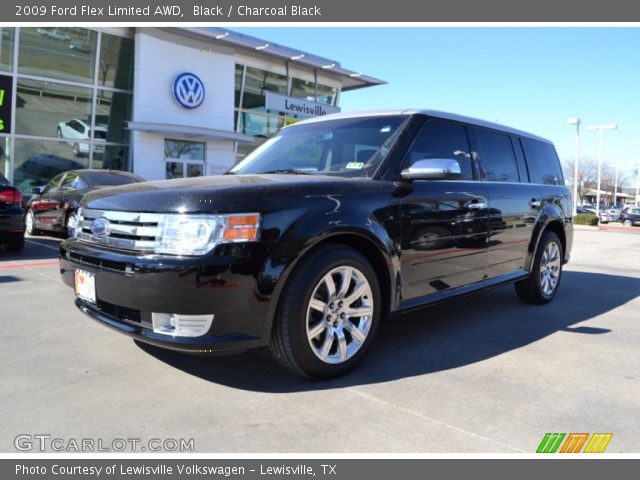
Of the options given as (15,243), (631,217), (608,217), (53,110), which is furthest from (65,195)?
(608,217)

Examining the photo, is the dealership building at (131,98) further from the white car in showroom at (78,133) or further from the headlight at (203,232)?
the headlight at (203,232)

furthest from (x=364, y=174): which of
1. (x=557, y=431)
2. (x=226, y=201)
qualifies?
(x=557, y=431)

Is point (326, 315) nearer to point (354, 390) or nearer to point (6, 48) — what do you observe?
point (354, 390)

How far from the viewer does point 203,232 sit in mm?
2668

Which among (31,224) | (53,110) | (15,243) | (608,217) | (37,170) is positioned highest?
(53,110)

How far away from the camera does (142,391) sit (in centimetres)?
296

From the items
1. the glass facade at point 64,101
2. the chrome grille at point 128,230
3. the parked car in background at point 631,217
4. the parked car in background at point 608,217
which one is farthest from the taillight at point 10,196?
the parked car in background at point 608,217

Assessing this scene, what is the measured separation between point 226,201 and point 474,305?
3.62 meters

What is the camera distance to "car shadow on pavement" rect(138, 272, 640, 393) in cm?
323

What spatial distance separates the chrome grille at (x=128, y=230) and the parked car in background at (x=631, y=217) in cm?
4049

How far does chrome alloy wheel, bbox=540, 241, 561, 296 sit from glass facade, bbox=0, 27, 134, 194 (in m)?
14.5

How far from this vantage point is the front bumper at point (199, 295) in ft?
8.57

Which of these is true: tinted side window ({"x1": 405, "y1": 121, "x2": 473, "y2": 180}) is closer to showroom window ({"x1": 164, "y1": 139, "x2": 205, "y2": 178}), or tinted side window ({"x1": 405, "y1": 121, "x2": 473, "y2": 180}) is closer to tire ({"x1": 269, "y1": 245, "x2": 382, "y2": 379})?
tire ({"x1": 269, "y1": 245, "x2": 382, "y2": 379})

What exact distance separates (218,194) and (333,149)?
4.51ft
